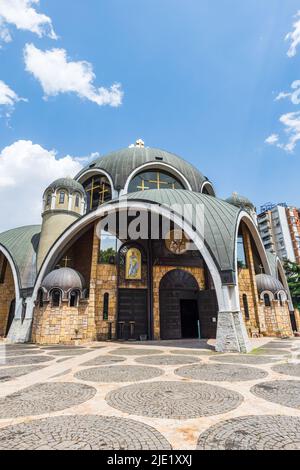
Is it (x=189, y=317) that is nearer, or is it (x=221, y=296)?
(x=221, y=296)

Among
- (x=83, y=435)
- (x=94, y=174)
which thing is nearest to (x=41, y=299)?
(x=94, y=174)

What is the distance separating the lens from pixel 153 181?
2412 centimetres

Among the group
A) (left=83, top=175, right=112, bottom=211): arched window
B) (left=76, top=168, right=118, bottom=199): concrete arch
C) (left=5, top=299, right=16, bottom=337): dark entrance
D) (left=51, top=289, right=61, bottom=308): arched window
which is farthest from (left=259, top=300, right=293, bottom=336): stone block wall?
(left=5, top=299, right=16, bottom=337): dark entrance

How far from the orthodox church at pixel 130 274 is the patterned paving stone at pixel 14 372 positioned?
7.18 m

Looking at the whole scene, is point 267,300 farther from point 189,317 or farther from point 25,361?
point 25,361

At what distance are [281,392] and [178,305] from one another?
43.6 ft

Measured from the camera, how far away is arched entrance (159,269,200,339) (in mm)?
17883

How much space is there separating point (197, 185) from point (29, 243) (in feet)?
52.5

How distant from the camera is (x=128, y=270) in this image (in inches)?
727

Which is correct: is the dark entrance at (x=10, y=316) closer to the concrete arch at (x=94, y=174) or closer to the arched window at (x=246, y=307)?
the concrete arch at (x=94, y=174)

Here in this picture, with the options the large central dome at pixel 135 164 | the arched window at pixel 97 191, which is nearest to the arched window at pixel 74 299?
the arched window at pixel 97 191

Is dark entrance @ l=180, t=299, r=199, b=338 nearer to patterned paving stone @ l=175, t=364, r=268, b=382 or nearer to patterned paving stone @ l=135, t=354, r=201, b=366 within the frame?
patterned paving stone @ l=135, t=354, r=201, b=366
